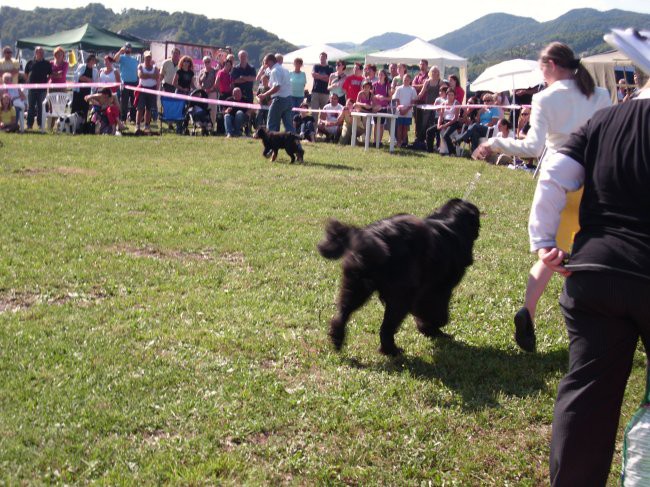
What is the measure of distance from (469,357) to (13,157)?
34.1 ft

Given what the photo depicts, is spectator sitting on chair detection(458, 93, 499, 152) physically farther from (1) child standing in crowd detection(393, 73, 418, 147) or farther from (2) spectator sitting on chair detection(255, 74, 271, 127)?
(2) spectator sitting on chair detection(255, 74, 271, 127)

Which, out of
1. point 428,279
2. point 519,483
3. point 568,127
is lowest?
point 519,483

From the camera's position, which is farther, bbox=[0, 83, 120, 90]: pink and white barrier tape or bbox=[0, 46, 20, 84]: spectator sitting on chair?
bbox=[0, 46, 20, 84]: spectator sitting on chair

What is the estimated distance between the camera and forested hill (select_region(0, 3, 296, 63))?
102m

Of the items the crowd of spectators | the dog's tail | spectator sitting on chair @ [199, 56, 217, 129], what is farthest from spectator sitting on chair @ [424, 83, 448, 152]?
the dog's tail

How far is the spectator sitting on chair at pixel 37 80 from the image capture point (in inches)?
699

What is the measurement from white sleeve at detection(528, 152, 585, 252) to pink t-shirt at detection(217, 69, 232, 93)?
16864mm

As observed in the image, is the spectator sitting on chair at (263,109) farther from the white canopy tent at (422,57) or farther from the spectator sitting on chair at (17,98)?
the white canopy tent at (422,57)

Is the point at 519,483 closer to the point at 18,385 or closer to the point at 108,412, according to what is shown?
the point at 108,412

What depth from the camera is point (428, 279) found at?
455 centimetres

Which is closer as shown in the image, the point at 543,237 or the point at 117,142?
the point at 543,237

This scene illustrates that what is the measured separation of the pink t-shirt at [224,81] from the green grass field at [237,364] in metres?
10.7

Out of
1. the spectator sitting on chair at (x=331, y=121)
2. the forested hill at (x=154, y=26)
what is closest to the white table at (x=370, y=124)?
the spectator sitting on chair at (x=331, y=121)

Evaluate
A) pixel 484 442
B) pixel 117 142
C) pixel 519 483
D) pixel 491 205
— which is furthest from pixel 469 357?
pixel 117 142
